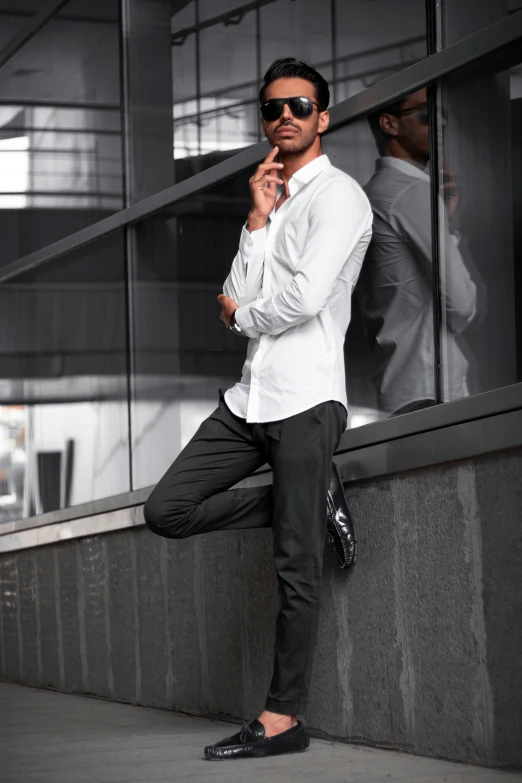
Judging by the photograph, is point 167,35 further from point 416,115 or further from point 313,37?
point 416,115

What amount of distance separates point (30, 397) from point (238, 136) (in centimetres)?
294

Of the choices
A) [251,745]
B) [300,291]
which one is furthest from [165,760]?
[300,291]

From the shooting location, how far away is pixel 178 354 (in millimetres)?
6098

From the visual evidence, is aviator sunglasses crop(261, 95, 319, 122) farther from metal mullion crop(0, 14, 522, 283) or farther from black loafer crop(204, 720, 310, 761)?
black loafer crop(204, 720, 310, 761)

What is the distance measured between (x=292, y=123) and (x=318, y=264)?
0.58 meters

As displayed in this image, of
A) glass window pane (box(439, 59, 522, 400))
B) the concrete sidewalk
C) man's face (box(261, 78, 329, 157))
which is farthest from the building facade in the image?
man's face (box(261, 78, 329, 157))

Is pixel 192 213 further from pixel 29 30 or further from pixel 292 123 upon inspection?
pixel 29 30

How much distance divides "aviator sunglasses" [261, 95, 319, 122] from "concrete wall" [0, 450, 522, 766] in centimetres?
130

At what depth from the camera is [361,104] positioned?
4520mm

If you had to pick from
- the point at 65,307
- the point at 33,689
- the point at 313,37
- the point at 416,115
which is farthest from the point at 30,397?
the point at 416,115

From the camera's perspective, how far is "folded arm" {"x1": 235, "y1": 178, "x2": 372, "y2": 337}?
379 cm

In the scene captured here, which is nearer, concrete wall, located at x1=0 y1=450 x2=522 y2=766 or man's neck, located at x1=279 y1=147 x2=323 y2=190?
concrete wall, located at x1=0 y1=450 x2=522 y2=766

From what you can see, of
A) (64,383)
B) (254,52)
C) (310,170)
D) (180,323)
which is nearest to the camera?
(310,170)

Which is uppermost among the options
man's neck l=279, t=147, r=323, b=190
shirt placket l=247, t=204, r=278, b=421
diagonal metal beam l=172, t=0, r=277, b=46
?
diagonal metal beam l=172, t=0, r=277, b=46
